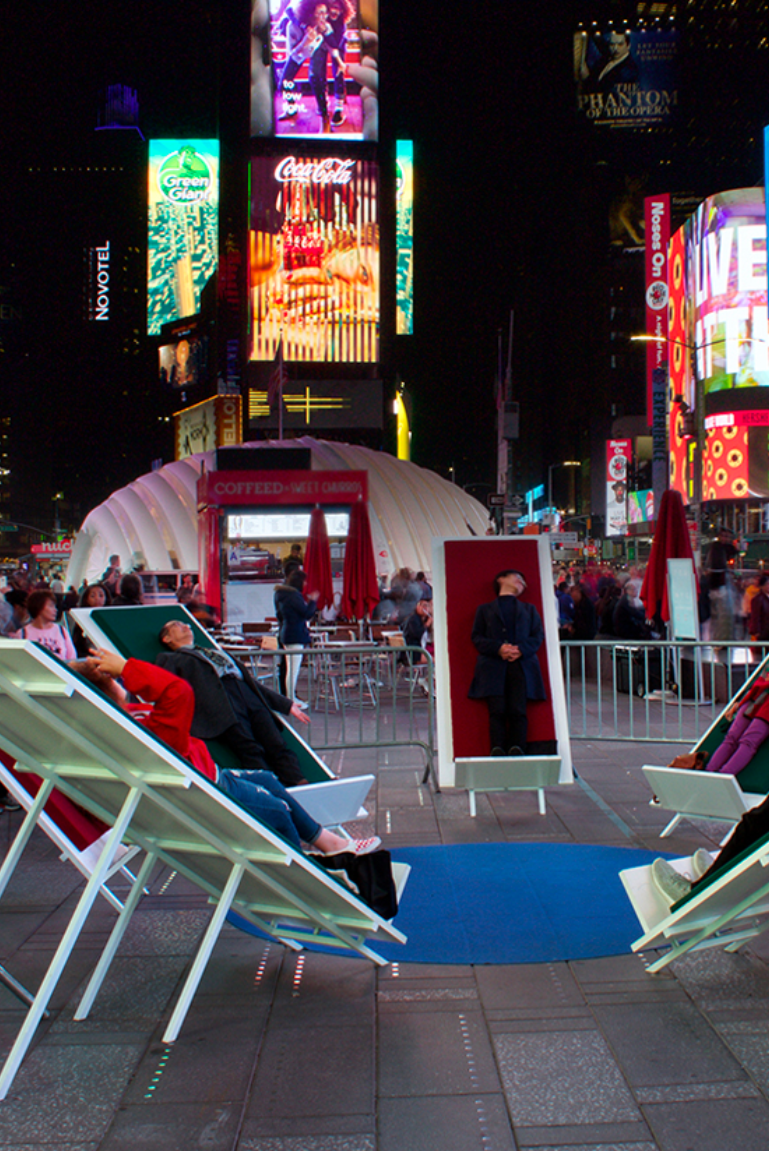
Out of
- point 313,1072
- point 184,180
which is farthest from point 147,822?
point 184,180

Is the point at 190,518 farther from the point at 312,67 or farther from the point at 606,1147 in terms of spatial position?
the point at 606,1147

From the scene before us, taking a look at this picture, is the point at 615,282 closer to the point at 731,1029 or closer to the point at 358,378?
the point at 358,378

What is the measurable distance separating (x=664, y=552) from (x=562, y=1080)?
10102 millimetres

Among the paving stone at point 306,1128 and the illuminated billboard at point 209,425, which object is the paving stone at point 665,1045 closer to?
the paving stone at point 306,1128

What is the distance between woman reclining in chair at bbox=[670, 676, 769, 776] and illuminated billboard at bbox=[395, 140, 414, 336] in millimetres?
65777

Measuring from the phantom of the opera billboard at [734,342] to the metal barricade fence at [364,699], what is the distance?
123 feet

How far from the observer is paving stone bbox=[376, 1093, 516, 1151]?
2.76 meters

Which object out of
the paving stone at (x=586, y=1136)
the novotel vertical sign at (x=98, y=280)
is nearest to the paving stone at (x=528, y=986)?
the paving stone at (x=586, y=1136)

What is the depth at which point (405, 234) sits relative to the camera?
70875 mm

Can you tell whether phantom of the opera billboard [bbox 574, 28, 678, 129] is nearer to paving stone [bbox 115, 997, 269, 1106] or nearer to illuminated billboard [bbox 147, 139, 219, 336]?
illuminated billboard [bbox 147, 139, 219, 336]

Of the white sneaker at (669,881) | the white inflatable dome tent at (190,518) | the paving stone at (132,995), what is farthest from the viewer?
the white inflatable dome tent at (190,518)

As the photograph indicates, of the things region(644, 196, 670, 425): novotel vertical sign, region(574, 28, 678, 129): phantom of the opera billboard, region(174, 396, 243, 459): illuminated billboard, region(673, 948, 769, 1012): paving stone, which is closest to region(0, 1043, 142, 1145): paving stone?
region(673, 948, 769, 1012): paving stone

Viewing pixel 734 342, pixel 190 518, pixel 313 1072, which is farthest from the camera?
pixel 734 342

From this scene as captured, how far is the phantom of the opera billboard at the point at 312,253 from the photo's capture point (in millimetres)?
57375
